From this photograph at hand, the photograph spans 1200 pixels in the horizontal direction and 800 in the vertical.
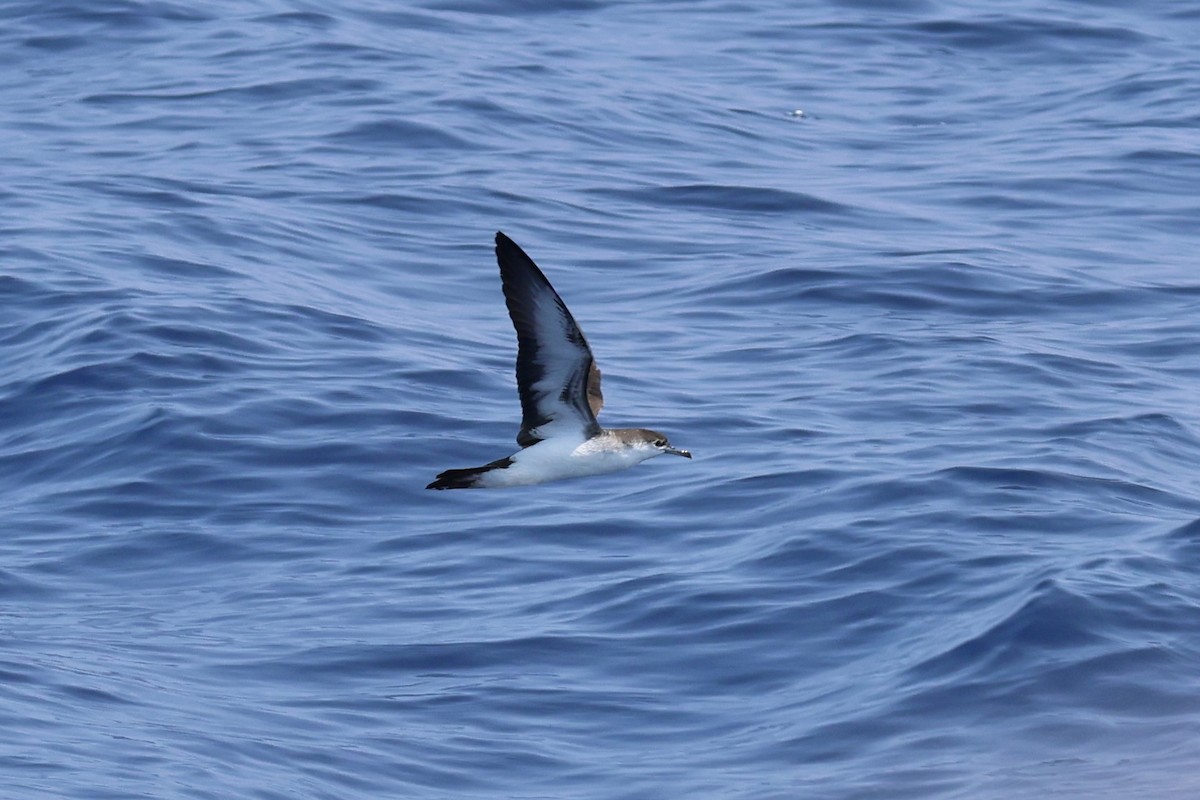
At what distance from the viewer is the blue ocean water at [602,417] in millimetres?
8562

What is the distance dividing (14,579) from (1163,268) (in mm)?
8821

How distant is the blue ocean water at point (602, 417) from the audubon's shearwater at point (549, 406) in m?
1.39

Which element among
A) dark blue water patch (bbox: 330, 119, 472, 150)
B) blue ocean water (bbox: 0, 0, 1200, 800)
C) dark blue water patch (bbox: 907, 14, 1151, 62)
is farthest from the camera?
dark blue water patch (bbox: 907, 14, 1151, 62)

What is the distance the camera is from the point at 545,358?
25.8 feet

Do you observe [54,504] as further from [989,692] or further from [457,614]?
[989,692]

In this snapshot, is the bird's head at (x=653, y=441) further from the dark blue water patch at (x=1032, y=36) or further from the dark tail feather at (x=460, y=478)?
the dark blue water patch at (x=1032, y=36)

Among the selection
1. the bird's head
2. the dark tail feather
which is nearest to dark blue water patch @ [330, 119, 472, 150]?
the bird's head

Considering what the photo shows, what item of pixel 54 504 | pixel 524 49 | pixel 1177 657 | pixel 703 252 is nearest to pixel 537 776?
pixel 1177 657

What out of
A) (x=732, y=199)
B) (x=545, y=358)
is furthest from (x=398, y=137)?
(x=545, y=358)

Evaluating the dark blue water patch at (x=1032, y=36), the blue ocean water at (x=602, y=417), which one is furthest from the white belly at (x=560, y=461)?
the dark blue water patch at (x=1032, y=36)

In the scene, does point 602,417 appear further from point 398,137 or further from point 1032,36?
point 1032,36

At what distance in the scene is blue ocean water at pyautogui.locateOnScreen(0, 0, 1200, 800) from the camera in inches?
337

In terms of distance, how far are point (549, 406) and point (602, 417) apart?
14.1 feet

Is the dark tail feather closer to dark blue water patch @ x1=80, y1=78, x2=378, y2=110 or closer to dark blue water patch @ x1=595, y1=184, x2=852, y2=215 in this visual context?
dark blue water patch @ x1=595, y1=184, x2=852, y2=215
